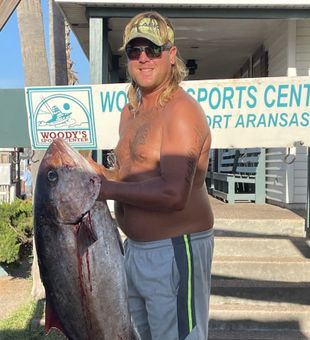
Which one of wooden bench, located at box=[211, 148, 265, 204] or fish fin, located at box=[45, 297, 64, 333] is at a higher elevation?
fish fin, located at box=[45, 297, 64, 333]

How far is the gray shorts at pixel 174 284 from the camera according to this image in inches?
89.0

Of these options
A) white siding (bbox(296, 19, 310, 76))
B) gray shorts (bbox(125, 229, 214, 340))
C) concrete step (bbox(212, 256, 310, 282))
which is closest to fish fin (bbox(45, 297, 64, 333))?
gray shorts (bbox(125, 229, 214, 340))

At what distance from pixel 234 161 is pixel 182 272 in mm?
8346

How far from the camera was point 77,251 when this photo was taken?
6.27 ft

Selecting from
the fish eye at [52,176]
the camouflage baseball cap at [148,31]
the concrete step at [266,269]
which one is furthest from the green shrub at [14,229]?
the fish eye at [52,176]

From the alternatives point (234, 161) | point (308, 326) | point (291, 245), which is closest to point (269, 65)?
point (234, 161)

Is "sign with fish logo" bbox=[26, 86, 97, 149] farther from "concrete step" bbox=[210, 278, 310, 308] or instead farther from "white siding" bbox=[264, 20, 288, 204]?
"white siding" bbox=[264, 20, 288, 204]

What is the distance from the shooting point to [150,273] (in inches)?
90.2

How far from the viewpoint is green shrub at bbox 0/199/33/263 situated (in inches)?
274

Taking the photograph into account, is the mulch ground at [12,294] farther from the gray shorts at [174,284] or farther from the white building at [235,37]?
the gray shorts at [174,284]

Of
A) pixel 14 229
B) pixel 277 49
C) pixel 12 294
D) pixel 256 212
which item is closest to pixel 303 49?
pixel 277 49

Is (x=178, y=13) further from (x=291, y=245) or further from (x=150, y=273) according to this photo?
(x=150, y=273)

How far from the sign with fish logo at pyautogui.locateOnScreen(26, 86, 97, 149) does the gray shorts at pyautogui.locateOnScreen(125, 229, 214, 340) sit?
8.10 feet

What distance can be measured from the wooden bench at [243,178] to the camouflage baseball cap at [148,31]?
271 inches
